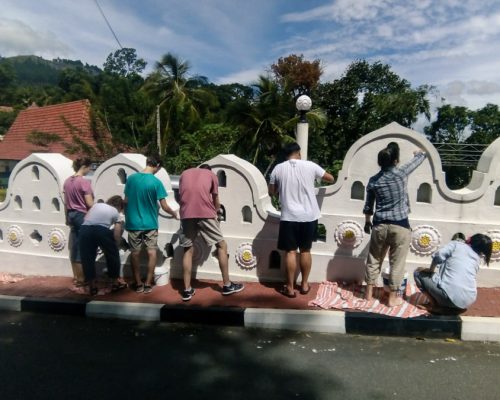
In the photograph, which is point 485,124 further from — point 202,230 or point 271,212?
point 202,230

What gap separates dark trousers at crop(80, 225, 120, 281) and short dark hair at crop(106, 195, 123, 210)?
0.33 m

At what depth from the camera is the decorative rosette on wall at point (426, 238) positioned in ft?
13.9

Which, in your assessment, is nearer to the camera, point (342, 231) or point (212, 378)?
point (212, 378)

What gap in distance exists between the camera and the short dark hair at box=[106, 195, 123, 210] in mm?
4559

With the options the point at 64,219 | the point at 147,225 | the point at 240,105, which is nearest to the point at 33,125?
the point at 240,105

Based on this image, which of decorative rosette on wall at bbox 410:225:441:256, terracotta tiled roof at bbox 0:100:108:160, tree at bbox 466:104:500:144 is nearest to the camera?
decorative rosette on wall at bbox 410:225:441:256

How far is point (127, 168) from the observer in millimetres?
4879

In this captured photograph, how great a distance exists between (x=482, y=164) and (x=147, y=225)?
3.84m

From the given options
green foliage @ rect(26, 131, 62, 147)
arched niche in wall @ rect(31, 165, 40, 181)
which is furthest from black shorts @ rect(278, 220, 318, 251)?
green foliage @ rect(26, 131, 62, 147)

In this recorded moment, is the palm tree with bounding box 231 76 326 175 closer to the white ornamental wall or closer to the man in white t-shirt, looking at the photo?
the white ornamental wall

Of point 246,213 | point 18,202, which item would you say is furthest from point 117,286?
point 18,202

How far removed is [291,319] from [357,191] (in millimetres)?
1712

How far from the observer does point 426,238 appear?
4.24m

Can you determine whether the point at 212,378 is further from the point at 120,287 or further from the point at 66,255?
the point at 66,255
